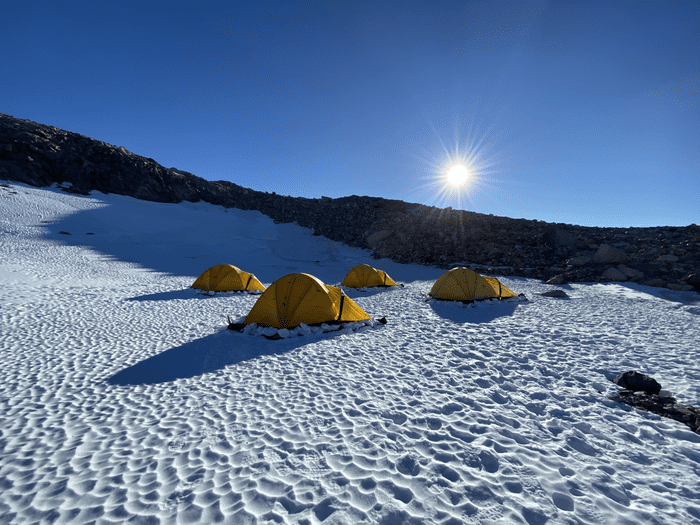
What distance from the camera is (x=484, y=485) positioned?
119 inches

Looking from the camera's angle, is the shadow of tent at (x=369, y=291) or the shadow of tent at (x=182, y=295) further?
the shadow of tent at (x=369, y=291)

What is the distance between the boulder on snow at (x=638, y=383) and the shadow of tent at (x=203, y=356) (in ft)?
20.9

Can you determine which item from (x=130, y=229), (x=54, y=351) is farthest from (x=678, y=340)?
(x=130, y=229)

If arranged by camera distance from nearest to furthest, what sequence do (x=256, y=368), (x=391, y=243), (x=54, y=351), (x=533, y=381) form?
(x=533, y=381) → (x=256, y=368) → (x=54, y=351) → (x=391, y=243)

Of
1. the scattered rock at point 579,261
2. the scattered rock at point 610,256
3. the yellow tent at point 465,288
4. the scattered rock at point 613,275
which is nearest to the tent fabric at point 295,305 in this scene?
the yellow tent at point 465,288

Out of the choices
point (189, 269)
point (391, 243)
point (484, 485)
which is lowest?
point (189, 269)

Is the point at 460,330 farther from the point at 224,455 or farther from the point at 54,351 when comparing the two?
the point at 54,351

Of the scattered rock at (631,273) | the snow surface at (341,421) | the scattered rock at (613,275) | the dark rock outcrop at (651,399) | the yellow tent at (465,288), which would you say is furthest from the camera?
the scattered rock at (613,275)

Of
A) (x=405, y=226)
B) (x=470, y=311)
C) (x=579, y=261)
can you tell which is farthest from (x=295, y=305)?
(x=405, y=226)

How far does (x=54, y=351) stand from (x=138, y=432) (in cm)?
458

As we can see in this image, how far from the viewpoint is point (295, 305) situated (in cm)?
838

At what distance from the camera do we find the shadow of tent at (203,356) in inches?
218

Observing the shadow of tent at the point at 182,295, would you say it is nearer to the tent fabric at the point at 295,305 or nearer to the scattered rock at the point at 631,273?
the tent fabric at the point at 295,305

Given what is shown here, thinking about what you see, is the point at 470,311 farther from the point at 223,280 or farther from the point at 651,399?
the point at 223,280
